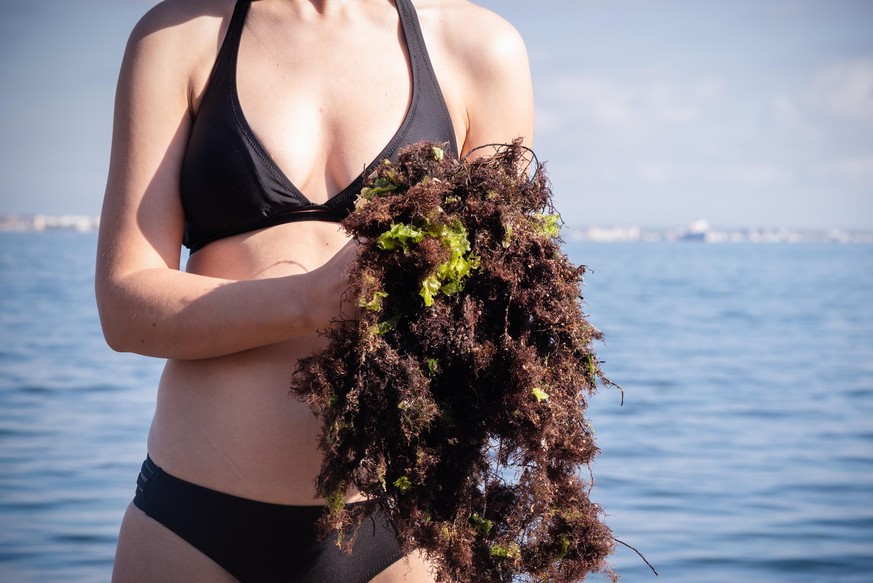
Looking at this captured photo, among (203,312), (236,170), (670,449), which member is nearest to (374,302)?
(203,312)

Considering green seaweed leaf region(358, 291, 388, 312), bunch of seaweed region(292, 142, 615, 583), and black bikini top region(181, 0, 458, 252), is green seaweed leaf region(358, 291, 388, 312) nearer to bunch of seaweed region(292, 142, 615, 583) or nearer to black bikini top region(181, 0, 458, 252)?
bunch of seaweed region(292, 142, 615, 583)

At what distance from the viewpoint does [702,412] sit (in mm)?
15070

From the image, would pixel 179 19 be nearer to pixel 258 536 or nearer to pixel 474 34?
pixel 474 34

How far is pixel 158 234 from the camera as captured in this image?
1994mm

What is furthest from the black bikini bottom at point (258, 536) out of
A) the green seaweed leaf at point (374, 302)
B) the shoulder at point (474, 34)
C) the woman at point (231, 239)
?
the shoulder at point (474, 34)

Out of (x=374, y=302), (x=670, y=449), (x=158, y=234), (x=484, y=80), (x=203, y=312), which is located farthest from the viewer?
(x=670, y=449)

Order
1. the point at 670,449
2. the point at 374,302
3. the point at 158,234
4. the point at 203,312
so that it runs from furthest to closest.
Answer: the point at 670,449, the point at 158,234, the point at 203,312, the point at 374,302

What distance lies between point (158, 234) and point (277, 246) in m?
0.25

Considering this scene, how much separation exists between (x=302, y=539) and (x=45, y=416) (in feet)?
42.0

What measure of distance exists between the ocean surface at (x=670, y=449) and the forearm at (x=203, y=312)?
570 millimetres

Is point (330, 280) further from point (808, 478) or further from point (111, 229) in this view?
point (808, 478)

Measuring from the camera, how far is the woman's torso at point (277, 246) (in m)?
2.01

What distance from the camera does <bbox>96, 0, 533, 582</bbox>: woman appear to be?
197 cm

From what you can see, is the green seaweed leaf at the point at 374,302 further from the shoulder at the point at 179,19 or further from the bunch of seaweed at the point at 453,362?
the shoulder at the point at 179,19
